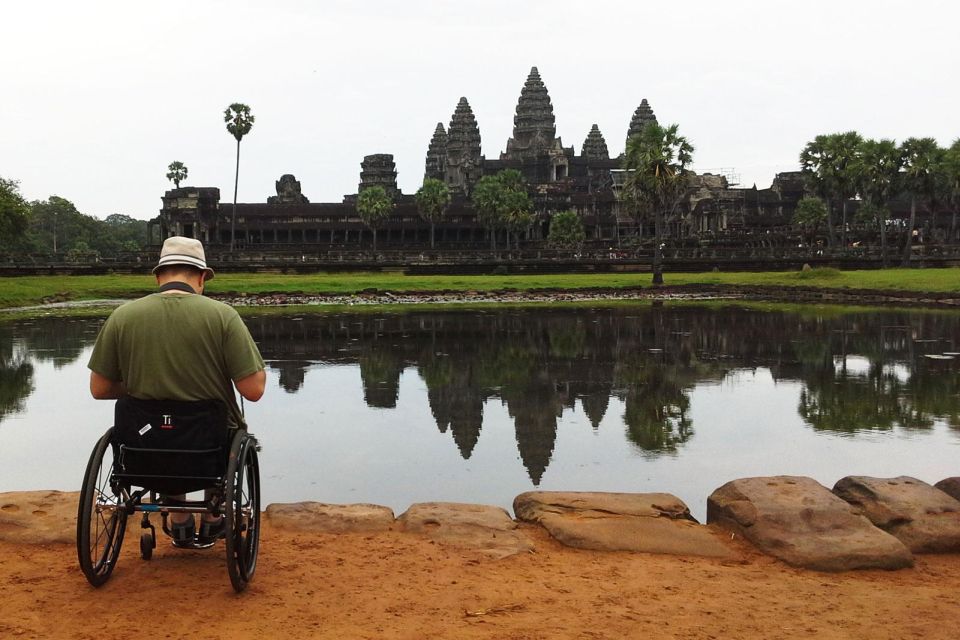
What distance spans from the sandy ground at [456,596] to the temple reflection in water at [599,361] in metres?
2.83

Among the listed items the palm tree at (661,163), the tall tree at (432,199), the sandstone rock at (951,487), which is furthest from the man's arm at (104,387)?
the tall tree at (432,199)

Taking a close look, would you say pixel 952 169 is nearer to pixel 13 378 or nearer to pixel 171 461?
pixel 13 378

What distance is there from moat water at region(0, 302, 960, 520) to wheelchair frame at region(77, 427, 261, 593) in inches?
86.2

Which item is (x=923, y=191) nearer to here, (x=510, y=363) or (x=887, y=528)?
(x=510, y=363)

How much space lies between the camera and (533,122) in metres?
109

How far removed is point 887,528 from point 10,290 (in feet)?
122

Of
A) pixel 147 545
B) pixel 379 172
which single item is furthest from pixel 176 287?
pixel 379 172

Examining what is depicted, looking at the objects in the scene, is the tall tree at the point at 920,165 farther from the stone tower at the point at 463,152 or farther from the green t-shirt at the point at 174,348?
the green t-shirt at the point at 174,348

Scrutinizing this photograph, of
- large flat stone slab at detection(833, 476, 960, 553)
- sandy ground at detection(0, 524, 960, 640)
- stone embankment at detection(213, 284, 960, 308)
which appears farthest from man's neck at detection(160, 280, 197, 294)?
stone embankment at detection(213, 284, 960, 308)

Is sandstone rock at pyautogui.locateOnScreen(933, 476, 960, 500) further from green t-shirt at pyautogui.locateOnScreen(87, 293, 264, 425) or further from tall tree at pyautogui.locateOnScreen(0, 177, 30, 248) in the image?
tall tree at pyautogui.locateOnScreen(0, 177, 30, 248)

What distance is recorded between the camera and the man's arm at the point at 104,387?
4703mm

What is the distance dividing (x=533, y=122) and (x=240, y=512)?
108427 mm

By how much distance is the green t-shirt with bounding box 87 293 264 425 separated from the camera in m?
4.55

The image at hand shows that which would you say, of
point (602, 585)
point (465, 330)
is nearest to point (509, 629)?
point (602, 585)
